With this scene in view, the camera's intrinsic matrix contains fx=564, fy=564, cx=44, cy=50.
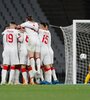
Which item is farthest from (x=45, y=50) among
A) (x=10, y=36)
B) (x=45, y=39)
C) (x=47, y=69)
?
(x=10, y=36)

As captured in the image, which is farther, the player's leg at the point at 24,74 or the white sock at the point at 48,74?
the white sock at the point at 48,74

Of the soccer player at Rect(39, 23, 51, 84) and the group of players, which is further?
the soccer player at Rect(39, 23, 51, 84)

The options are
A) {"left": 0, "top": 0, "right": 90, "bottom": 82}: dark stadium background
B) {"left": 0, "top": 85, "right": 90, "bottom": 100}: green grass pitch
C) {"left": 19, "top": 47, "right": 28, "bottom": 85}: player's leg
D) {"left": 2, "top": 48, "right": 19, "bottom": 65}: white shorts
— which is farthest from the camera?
{"left": 0, "top": 0, "right": 90, "bottom": 82}: dark stadium background

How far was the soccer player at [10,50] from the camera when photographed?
13008 mm

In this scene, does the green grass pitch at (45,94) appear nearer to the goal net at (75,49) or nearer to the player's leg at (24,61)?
the player's leg at (24,61)

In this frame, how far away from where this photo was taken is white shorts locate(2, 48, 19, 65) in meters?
13.1

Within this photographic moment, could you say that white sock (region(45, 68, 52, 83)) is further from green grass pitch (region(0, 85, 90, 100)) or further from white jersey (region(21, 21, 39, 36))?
green grass pitch (region(0, 85, 90, 100))

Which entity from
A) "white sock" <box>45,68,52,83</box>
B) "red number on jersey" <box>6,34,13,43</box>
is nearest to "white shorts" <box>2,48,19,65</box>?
"red number on jersey" <box>6,34,13,43</box>

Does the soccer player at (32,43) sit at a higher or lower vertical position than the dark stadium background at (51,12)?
lower

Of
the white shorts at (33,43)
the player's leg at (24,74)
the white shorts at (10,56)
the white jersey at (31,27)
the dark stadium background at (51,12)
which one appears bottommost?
the player's leg at (24,74)

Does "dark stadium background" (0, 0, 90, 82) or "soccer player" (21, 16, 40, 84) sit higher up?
"dark stadium background" (0, 0, 90, 82)

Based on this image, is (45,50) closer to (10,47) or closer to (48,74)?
(48,74)

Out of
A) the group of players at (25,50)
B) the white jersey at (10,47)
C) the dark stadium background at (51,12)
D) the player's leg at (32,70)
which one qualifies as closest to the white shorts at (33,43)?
the group of players at (25,50)

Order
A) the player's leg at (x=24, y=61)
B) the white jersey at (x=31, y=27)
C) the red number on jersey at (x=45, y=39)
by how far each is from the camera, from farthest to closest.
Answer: the red number on jersey at (x=45, y=39)
the player's leg at (x=24, y=61)
the white jersey at (x=31, y=27)
